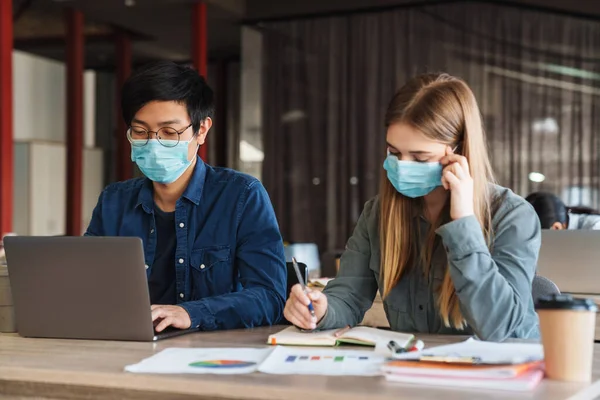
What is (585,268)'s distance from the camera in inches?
138

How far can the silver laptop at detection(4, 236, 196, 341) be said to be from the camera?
186 centimetres

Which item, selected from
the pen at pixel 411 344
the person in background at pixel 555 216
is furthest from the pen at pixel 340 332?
the person in background at pixel 555 216

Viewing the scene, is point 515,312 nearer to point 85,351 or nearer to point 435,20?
point 85,351

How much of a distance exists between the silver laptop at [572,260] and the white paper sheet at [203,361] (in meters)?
2.08

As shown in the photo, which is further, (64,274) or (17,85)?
(17,85)

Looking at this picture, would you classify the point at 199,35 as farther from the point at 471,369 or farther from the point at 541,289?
the point at 471,369

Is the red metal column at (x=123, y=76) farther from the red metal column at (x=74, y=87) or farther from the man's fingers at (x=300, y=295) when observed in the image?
the man's fingers at (x=300, y=295)

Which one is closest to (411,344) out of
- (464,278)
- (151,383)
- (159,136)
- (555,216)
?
(464,278)

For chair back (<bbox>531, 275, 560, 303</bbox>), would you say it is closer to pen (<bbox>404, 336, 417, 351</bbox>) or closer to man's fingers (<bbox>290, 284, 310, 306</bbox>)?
pen (<bbox>404, 336, 417, 351</bbox>)

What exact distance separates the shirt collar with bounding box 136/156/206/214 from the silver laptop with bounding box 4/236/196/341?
0.54 m

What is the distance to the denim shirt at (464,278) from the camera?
187 centimetres

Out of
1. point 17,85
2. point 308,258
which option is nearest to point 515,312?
point 308,258

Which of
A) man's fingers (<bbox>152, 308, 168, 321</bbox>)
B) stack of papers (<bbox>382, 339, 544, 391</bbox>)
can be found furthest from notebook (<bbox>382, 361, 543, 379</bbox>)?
man's fingers (<bbox>152, 308, 168, 321</bbox>)

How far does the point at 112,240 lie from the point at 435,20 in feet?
23.8
